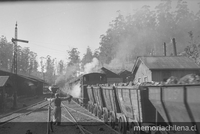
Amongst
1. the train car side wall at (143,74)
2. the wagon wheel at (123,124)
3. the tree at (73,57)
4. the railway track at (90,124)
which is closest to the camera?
the wagon wheel at (123,124)

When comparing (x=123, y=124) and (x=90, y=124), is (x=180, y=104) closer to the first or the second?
(x=123, y=124)

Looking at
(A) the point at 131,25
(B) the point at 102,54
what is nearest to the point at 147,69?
(A) the point at 131,25

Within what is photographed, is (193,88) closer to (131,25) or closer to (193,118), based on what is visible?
(193,118)

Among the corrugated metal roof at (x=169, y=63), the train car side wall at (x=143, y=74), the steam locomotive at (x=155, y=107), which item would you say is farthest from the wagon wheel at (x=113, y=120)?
the train car side wall at (x=143, y=74)

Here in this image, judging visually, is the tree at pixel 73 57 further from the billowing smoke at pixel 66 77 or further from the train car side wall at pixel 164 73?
the train car side wall at pixel 164 73

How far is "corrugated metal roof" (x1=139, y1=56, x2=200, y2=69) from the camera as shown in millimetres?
20469

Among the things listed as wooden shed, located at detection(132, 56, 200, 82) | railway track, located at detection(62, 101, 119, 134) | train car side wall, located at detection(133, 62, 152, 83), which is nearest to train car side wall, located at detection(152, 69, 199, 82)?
wooden shed, located at detection(132, 56, 200, 82)

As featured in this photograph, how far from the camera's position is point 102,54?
223ft

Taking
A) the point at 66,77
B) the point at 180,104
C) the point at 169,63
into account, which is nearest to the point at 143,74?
the point at 169,63

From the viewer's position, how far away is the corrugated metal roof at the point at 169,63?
20469 mm

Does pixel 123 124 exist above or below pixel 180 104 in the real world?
below

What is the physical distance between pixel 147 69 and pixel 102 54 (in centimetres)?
4670

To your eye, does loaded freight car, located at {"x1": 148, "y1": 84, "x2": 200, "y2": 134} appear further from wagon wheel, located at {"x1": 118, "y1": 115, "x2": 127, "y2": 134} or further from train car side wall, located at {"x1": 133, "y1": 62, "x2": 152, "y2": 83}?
train car side wall, located at {"x1": 133, "y1": 62, "x2": 152, "y2": 83}

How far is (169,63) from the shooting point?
21375 mm
